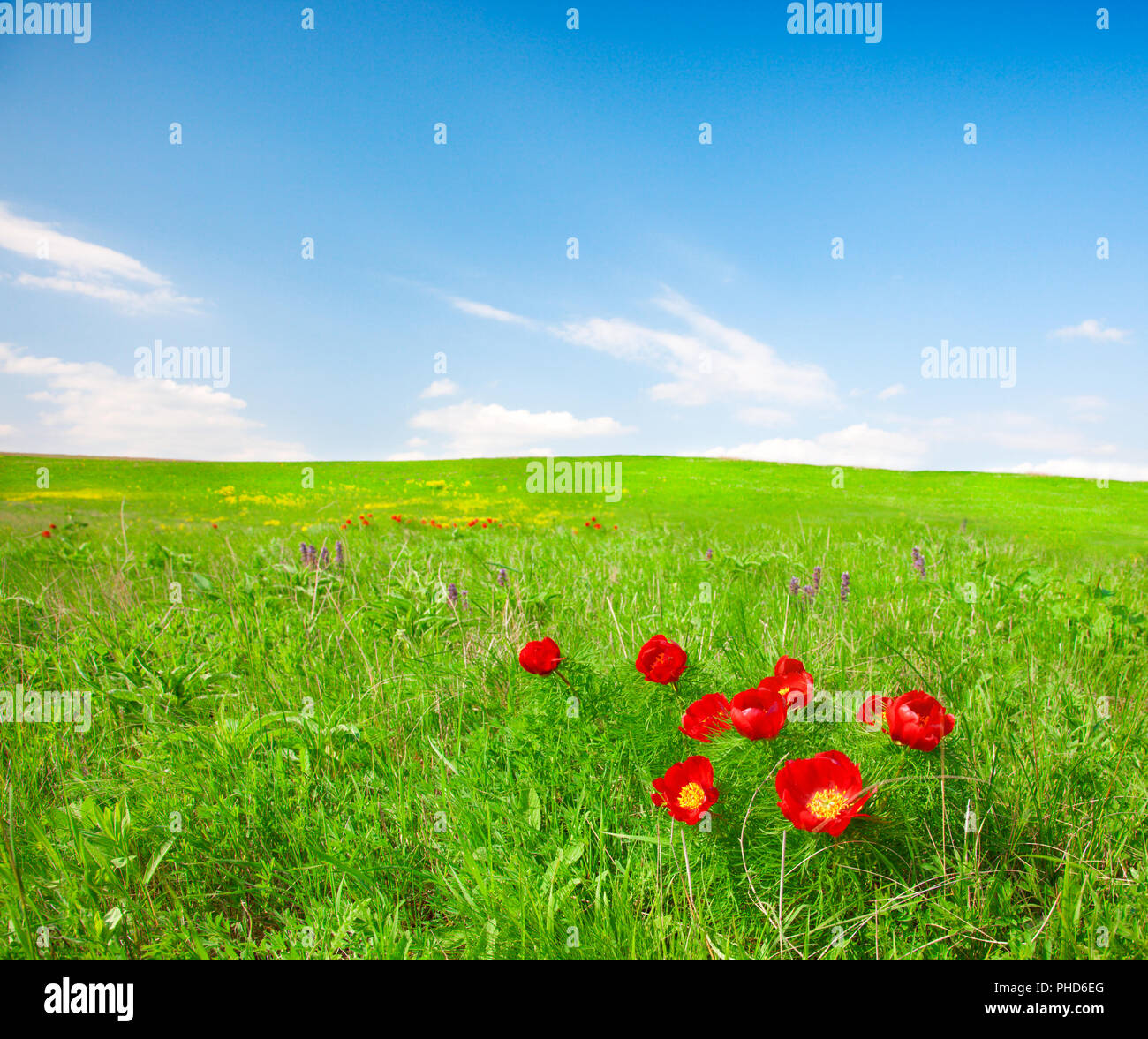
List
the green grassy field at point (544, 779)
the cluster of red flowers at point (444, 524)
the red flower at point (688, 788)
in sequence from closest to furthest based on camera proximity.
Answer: the red flower at point (688, 788) → the green grassy field at point (544, 779) → the cluster of red flowers at point (444, 524)

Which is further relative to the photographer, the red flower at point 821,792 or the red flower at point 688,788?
the red flower at point 688,788

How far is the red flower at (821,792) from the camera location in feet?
4.09

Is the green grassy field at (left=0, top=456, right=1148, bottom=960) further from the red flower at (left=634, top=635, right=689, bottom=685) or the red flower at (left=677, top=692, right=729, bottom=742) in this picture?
the red flower at (left=634, top=635, right=689, bottom=685)

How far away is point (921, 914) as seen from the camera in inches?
57.9


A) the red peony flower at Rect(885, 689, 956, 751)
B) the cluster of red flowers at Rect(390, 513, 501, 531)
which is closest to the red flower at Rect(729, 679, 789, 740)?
the red peony flower at Rect(885, 689, 956, 751)

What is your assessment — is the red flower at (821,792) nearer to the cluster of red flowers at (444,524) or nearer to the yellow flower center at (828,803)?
the yellow flower center at (828,803)

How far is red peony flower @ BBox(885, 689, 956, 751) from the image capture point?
144 centimetres

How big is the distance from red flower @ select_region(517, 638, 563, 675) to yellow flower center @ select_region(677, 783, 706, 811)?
1.85ft

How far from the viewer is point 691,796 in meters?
1.42

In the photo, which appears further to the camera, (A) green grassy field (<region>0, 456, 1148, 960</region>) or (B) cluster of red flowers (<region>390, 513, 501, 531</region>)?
(B) cluster of red flowers (<region>390, 513, 501, 531</region>)

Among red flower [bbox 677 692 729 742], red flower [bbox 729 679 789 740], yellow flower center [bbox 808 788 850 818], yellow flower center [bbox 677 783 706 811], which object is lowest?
yellow flower center [bbox 677 783 706 811]

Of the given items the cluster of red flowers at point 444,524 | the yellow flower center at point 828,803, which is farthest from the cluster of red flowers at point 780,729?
the cluster of red flowers at point 444,524

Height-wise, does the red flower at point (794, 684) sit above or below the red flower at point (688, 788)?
above

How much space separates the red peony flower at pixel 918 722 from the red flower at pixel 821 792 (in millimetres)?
249
